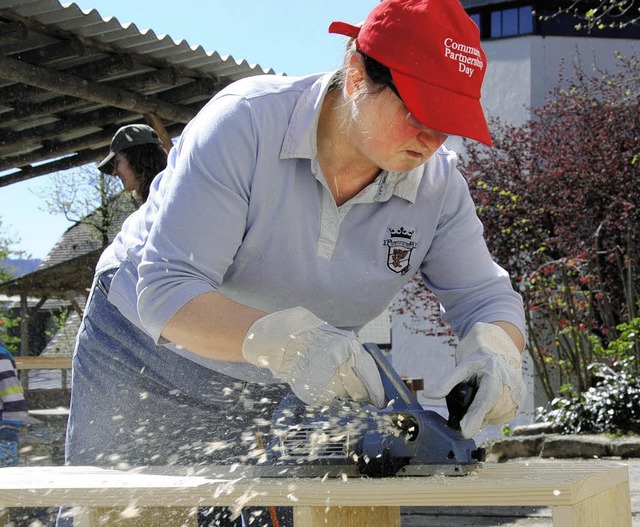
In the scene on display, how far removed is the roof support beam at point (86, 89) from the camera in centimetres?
505

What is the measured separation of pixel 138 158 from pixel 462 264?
2434 mm

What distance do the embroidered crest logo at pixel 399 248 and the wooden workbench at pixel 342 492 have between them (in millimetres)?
528

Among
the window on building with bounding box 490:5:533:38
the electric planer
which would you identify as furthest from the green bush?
the window on building with bounding box 490:5:533:38

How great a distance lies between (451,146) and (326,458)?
10.1 metres

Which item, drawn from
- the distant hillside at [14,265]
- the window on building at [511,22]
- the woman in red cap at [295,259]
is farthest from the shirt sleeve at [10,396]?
the distant hillside at [14,265]

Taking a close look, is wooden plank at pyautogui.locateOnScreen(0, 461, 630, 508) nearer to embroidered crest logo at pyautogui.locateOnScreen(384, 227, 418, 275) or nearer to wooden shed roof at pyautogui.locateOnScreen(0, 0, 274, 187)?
embroidered crest logo at pyautogui.locateOnScreen(384, 227, 418, 275)

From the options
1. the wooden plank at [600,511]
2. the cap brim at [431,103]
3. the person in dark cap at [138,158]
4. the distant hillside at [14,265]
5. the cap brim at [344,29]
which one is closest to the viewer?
the wooden plank at [600,511]

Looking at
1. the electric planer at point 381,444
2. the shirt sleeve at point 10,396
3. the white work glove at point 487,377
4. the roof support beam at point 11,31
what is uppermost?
the roof support beam at point 11,31

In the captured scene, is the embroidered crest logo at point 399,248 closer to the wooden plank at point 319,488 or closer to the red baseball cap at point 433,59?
the red baseball cap at point 433,59

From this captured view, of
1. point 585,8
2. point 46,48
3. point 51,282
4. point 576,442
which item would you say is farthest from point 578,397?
point 51,282

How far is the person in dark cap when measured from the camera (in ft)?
14.0

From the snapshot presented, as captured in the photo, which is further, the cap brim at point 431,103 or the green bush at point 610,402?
the green bush at point 610,402

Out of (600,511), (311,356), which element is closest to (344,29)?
(311,356)

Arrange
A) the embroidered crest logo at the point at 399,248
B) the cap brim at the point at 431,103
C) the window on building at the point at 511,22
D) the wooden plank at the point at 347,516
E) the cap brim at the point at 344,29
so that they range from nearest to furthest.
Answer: the wooden plank at the point at 347,516
the cap brim at the point at 431,103
the cap brim at the point at 344,29
the embroidered crest logo at the point at 399,248
the window on building at the point at 511,22
